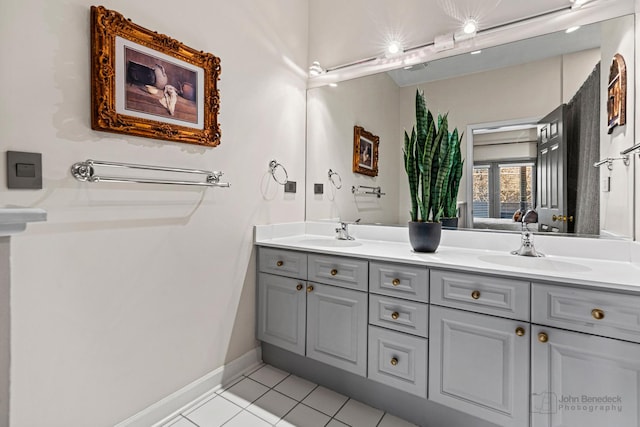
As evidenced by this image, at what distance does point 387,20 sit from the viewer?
6.68 feet

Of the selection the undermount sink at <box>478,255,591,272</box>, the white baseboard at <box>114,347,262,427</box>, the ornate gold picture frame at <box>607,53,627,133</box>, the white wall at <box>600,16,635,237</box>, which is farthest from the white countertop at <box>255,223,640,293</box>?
the white baseboard at <box>114,347,262,427</box>

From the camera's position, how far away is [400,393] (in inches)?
60.3

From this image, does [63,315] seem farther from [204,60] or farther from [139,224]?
[204,60]

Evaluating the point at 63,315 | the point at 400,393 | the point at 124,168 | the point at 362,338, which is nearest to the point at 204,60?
the point at 124,168

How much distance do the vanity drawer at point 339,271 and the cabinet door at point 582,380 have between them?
2.36 ft

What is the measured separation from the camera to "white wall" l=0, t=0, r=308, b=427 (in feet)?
3.60

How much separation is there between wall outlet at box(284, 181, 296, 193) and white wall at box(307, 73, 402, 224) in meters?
0.16

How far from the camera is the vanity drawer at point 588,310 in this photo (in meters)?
1.02

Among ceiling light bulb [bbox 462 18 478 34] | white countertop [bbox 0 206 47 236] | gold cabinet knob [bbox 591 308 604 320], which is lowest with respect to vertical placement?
gold cabinet knob [bbox 591 308 604 320]

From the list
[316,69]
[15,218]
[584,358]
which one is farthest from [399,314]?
[316,69]

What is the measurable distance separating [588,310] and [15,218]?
1.66 m

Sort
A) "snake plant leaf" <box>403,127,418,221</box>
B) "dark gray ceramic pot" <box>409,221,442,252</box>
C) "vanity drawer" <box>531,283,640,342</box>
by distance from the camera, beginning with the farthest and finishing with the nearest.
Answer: "snake plant leaf" <box>403,127,418,221</box>
"dark gray ceramic pot" <box>409,221,442,252</box>
"vanity drawer" <box>531,283,640,342</box>

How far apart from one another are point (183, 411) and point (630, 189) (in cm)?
231

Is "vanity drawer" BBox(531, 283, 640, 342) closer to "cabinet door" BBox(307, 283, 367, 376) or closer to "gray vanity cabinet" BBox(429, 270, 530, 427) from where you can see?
"gray vanity cabinet" BBox(429, 270, 530, 427)
